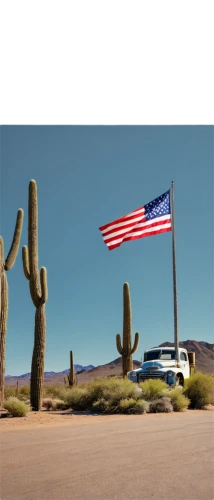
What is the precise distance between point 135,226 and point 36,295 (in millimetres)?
5547

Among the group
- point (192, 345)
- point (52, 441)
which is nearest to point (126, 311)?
point (52, 441)

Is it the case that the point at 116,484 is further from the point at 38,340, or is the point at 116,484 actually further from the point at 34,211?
the point at 34,211

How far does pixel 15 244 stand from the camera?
2234 cm

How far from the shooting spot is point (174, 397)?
16672 mm

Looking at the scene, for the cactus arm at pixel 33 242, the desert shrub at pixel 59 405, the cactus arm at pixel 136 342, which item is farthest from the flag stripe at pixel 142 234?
the cactus arm at pixel 136 342

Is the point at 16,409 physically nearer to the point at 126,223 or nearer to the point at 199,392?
the point at 199,392

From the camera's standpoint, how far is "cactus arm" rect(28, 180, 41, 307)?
65.6ft

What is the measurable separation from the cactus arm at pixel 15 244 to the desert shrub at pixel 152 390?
815cm

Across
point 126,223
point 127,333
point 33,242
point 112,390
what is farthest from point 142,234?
point 112,390

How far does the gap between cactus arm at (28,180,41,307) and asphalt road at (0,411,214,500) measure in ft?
32.4

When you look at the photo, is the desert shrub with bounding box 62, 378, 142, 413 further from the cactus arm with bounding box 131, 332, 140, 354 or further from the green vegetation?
the cactus arm with bounding box 131, 332, 140, 354

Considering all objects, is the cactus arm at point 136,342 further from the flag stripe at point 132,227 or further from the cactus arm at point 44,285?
the cactus arm at point 44,285

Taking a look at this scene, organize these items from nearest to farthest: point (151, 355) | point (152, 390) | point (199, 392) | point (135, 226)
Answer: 1. point (152, 390)
2. point (199, 392)
3. point (151, 355)
4. point (135, 226)

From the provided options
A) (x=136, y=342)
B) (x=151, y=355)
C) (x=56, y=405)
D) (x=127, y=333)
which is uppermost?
(x=127, y=333)
